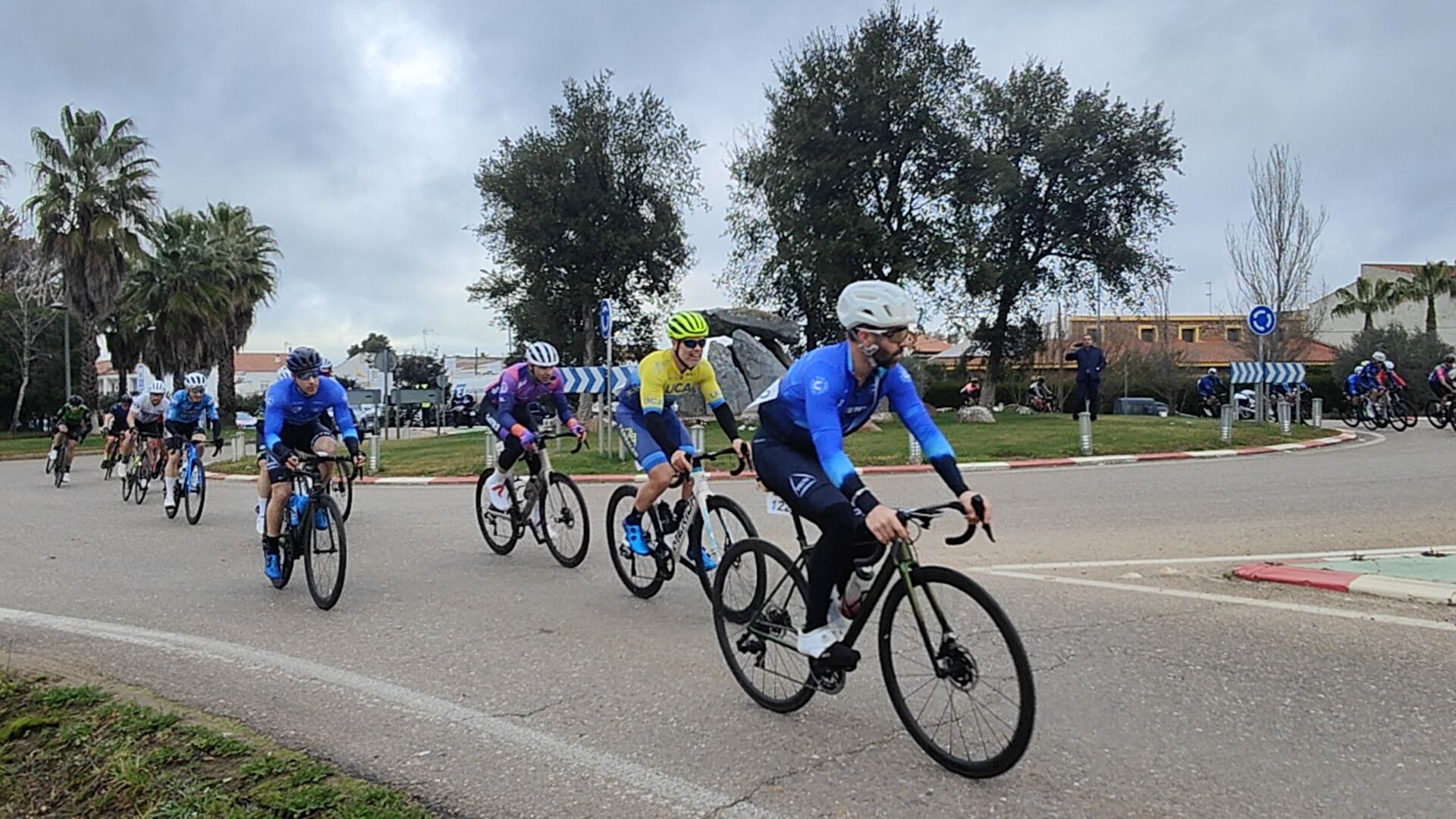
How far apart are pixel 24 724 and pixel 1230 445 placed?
1892 centimetres

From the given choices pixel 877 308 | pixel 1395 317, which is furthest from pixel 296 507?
pixel 1395 317

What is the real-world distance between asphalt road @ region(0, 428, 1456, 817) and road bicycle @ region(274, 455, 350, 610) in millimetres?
196

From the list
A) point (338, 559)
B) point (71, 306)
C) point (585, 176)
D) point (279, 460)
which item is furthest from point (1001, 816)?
point (71, 306)

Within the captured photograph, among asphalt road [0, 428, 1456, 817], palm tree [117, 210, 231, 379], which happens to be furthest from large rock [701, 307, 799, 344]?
palm tree [117, 210, 231, 379]

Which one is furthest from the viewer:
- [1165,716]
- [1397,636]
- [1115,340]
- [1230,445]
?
[1115,340]

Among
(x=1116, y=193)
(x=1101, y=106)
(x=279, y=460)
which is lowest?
Answer: (x=279, y=460)

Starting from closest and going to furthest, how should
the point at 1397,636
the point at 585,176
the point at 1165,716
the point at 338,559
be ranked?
1. the point at 1165,716
2. the point at 1397,636
3. the point at 338,559
4. the point at 585,176

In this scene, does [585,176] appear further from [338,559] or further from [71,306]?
[338,559]

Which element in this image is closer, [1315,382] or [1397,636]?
[1397,636]

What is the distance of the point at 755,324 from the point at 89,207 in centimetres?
2668

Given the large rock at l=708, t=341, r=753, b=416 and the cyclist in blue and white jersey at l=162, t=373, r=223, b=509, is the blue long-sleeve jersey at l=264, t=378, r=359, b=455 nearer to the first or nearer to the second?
the cyclist in blue and white jersey at l=162, t=373, r=223, b=509

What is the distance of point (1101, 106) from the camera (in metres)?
27.7

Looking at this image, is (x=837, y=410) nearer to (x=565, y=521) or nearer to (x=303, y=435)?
(x=565, y=521)

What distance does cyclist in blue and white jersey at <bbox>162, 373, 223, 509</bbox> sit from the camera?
11.9 metres
